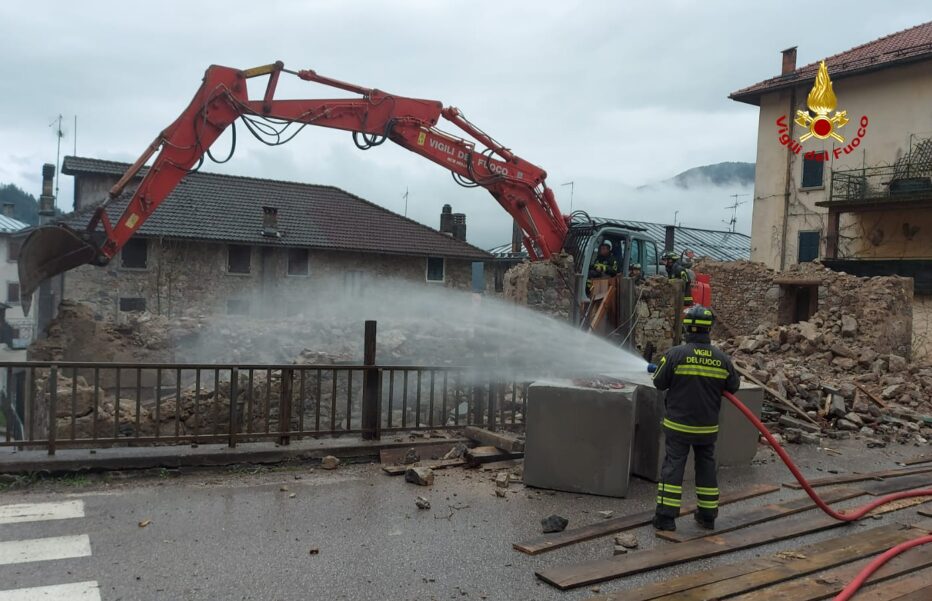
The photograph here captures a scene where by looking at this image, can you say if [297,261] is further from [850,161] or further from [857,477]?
[857,477]

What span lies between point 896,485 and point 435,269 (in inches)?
1041

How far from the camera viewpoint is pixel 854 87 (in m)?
27.6

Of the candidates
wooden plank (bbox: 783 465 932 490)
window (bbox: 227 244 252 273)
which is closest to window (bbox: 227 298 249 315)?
window (bbox: 227 244 252 273)

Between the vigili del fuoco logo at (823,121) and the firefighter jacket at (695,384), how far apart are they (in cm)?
2520

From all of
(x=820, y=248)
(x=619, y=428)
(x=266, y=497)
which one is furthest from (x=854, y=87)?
(x=266, y=497)

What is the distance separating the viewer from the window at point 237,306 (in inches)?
1085

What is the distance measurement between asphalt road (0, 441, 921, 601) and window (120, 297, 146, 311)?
21283mm

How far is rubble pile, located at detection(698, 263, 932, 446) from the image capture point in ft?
36.5

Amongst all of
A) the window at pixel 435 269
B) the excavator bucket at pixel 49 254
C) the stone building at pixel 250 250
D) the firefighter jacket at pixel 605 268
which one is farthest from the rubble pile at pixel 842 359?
the stone building at pixel 250 250

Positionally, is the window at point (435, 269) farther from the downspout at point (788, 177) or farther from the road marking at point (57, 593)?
the road marking at point (57, 593)

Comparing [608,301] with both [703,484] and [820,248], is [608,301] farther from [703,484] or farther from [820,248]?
[820,248]

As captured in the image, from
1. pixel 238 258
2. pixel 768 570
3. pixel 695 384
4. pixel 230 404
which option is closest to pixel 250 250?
pixel 238 258

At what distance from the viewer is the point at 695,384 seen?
5.80m

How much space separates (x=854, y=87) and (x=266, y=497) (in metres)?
29.7
